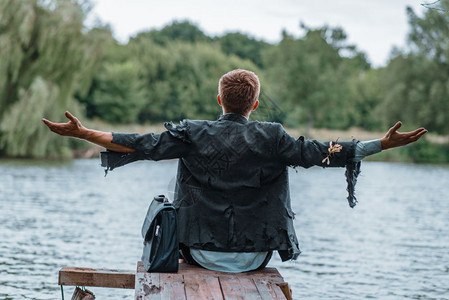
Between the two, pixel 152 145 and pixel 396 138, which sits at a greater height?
pixel 396 138

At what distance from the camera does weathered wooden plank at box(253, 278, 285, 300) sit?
4206mm

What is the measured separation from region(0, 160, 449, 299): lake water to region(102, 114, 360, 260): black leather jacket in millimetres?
5005

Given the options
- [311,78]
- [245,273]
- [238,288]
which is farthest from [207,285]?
[311,78]

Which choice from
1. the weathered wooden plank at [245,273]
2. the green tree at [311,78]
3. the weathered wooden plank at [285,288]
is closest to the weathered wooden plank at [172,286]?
the weathered wooden plank at [245,273]

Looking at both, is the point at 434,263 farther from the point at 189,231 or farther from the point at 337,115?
the point at 337,115

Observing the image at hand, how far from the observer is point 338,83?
233 ft

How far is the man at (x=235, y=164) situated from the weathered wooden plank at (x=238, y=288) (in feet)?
0.68

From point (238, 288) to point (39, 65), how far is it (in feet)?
107

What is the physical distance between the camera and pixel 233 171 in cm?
464

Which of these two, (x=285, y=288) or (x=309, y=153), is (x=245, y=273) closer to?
(x=285, y=288)

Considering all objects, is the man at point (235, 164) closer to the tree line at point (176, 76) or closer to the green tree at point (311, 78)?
the tree line at point (176, 76)

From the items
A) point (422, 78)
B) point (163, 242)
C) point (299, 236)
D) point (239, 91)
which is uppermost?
point (422, 78)

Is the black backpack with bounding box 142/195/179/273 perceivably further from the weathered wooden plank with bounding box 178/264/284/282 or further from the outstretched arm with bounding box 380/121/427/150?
the outstretched arm with bounding box 380/121/427/150

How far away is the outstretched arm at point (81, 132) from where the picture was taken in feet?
14.2
